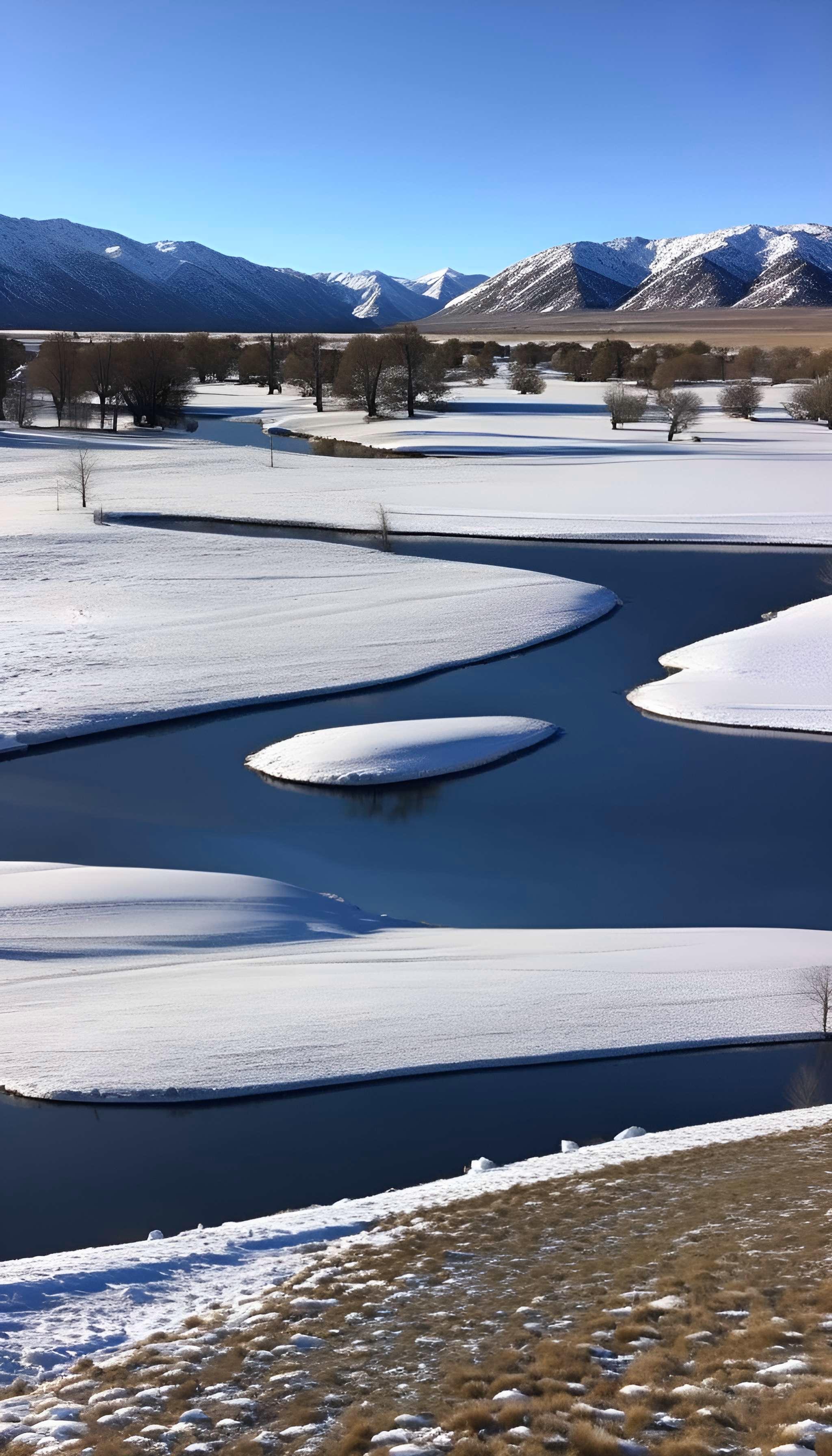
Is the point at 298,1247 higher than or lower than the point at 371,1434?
lower

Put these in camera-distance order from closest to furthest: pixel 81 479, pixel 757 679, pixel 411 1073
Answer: pixel 411 1073 → pixel 757 679 → pixel 81 479

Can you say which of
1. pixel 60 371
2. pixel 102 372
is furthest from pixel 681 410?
pixel 60 371

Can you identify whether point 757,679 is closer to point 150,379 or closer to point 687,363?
point 150,379

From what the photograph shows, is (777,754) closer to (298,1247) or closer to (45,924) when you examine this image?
(45,924)

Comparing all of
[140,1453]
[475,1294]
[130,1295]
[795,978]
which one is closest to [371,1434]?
[140,1453]

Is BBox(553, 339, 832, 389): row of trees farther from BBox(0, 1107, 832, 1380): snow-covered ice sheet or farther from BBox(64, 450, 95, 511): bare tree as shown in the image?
BBox(0, 1107, 832, 1380): snow-covered ice sheet

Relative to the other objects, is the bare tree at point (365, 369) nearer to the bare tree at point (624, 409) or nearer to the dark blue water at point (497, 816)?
the bare tree at point (624, 409)

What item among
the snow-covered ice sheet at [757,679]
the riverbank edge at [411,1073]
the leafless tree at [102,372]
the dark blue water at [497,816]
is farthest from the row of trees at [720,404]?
the riverbank edge at [411,1073]

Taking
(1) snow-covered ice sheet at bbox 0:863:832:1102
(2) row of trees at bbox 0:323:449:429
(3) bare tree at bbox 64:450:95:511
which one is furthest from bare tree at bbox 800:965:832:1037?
(2) row of trees at bbox 0:323:449:429
